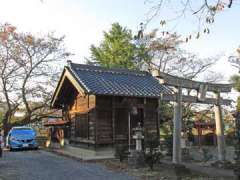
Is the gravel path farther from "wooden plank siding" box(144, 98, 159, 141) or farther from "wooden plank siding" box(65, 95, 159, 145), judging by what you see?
"wooden plank siding" box(144, 98, 159, 141)

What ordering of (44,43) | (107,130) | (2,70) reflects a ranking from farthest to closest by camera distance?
(44,43)
(2,70)
(107,130)

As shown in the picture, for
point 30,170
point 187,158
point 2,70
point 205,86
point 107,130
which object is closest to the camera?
point 30,170

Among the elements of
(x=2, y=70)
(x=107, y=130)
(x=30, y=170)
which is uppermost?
(x=2, y=70)

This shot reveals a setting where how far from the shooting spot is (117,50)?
4003 centimetres

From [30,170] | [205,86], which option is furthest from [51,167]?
[205,86]

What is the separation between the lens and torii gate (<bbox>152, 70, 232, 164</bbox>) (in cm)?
1235

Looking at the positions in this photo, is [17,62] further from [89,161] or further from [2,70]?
[89,161]

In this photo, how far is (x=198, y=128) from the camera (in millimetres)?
32344

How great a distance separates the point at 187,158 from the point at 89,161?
4532 millimetres

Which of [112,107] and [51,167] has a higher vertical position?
[112,107]

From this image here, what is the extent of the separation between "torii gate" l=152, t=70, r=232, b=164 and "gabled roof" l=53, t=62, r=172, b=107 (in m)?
3.52

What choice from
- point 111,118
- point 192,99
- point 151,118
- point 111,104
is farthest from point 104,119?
point 192,99

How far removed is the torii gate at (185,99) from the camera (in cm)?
1235

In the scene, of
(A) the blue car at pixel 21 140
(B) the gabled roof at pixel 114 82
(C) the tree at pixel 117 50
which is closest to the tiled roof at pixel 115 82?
(B) the gabled roof at pixel 114 82
